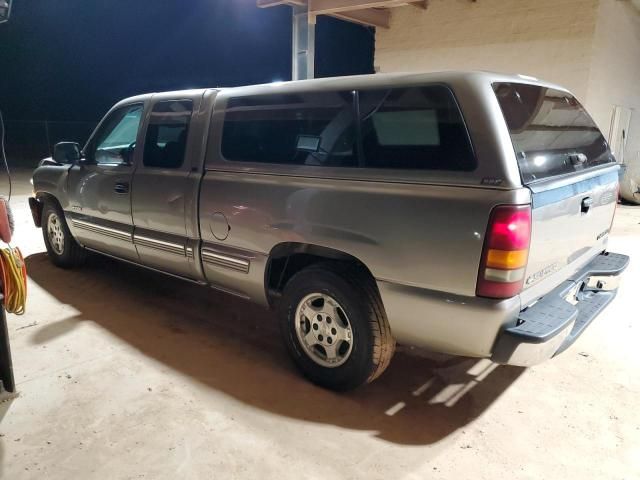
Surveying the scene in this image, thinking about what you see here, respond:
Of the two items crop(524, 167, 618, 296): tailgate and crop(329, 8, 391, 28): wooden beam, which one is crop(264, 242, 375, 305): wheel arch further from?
crop(329, 8, 391, 28): wooden beam

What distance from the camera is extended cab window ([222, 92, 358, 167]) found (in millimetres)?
2836

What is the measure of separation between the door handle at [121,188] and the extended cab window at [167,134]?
31 centimetres

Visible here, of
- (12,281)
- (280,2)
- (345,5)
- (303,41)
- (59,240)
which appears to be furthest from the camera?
(303,41)

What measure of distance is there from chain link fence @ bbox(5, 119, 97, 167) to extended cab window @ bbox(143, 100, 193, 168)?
16.3 metres

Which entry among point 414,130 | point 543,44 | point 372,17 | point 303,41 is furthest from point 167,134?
point 372,17

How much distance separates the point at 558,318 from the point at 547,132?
3.68 feet

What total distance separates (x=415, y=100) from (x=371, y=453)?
1.91 m

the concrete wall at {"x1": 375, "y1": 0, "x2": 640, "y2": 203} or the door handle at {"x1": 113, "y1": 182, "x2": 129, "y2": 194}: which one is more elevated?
the concrete wall at {"x1": 375, "y1": 0, "x2": 640, "y2": 203}

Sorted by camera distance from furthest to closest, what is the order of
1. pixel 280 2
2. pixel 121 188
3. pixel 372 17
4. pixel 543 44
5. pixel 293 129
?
pixel 372 17
pixel 280 2
pixel 543 44
pixel 121 188
pixel 293 129

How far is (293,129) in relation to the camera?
3100 mm

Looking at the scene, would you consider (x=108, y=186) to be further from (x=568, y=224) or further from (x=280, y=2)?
(x=280, y=2)

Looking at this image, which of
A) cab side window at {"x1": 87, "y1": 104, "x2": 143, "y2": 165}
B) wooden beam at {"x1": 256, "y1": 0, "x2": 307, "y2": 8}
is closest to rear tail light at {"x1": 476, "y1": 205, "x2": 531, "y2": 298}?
cab side window at {"x1": 87, "y1": 104, "x2": 143, "y2": 165}

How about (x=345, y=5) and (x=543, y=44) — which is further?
(x=543, y=44)

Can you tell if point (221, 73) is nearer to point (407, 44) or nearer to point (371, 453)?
point (407, 44)
